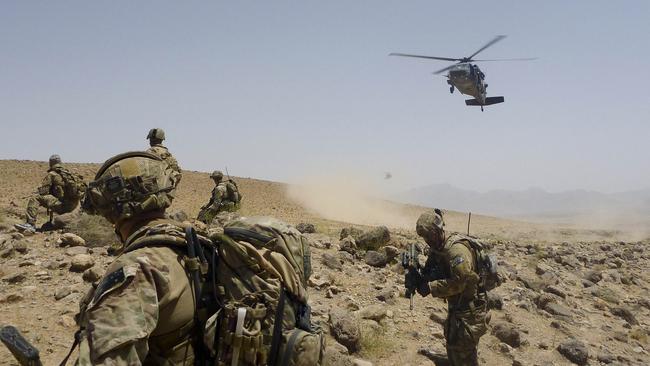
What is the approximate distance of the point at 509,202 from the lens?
186 meters

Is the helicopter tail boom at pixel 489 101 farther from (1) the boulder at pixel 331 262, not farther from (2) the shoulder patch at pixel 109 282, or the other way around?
(2) the shoulder patch at pixel 109 282

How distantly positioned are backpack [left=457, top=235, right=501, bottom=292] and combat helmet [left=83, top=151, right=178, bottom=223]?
13.2ft

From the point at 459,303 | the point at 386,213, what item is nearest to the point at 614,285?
the point at 459,303

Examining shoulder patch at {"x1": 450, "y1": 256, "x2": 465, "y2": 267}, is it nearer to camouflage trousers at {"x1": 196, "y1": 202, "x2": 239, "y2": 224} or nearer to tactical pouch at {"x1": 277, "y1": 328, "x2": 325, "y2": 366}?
tactical pouch at {"x1": 277, "y1": 328, "x2": 325, "y2": 366}

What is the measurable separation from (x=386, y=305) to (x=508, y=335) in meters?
1.99

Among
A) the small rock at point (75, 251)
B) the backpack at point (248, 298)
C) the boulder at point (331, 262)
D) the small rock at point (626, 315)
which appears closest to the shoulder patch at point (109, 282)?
the backpack at point (248, 298)

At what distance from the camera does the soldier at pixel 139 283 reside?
1.76 m

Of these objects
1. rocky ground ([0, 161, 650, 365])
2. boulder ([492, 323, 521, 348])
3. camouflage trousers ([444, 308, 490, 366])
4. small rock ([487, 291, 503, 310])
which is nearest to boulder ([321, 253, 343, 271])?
rocky ground ([0, 161, 650, 365])

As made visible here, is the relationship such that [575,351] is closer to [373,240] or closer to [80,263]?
[373,240]

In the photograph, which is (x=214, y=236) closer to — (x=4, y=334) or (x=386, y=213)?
(x=4, y=334)

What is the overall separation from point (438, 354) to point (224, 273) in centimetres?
516

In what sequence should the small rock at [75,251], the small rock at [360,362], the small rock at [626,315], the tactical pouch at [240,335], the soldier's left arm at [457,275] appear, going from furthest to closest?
the small rock at [626,315]
the small rock at [75,251]
the small rock at [360,362]
the soldier's left arm at [457,275]
the tactical pouch at [240,335]

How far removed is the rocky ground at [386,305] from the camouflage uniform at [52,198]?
3.56 feet

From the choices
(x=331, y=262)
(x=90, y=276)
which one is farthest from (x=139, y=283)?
(x=331, y=262)
